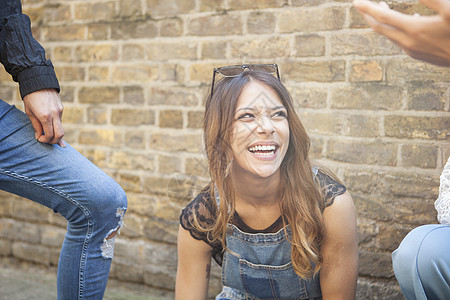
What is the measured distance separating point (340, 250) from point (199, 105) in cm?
143

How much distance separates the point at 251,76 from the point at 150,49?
145cm

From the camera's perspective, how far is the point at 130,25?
3.16 metres

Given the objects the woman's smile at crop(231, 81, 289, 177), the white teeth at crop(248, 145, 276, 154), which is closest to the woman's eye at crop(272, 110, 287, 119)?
the woman's smile at crop(231, 81, 289, 177)

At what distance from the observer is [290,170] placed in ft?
6.29

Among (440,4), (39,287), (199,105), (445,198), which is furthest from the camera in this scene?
(39,287)

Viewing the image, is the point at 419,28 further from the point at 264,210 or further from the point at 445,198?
the point at 264,210

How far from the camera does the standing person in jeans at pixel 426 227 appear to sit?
105 cm

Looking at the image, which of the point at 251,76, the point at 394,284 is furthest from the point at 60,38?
the point at 394,284

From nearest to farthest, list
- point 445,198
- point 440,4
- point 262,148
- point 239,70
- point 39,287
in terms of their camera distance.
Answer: point 440,4 < point 445,198 < point 262,148 < point 239,70 < point 39,287

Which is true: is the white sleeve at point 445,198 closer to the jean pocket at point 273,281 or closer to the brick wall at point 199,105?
the jean pocket at point 273,281

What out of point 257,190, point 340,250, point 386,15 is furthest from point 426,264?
point 386,15

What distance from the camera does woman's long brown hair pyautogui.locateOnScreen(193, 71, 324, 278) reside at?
5.98 ft

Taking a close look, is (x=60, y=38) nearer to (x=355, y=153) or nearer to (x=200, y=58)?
(x=200, y=58)

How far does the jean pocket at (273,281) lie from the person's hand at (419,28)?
114 cm
